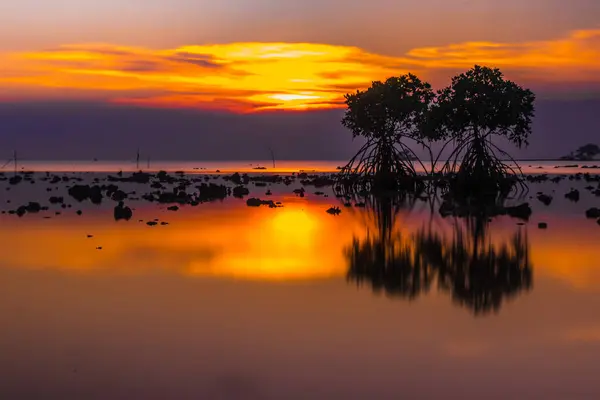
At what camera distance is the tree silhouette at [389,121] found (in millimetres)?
62031

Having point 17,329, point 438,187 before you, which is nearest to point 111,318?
point 17,329

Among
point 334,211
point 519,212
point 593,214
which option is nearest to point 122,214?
point 334,211

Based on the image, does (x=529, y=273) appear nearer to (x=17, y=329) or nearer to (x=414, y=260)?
(x=414, y=260)

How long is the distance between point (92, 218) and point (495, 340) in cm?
2755

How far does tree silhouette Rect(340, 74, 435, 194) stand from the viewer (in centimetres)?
6203

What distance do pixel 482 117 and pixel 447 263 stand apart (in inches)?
1472

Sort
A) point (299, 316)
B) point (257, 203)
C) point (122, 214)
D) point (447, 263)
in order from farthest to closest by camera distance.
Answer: point (257, 203) < point (122, 214) < point (447, 263) < point (299, 316)

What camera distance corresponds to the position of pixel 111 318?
14359mm

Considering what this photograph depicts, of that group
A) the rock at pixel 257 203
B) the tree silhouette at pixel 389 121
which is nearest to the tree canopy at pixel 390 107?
the tree silhouette at pixel 389 121

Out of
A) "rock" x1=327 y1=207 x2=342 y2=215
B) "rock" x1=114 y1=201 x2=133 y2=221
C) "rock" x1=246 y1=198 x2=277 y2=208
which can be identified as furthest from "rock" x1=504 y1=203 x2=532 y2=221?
"rock" x1=114 y1=201 x2=133 y2=221

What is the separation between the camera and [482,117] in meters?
56.9

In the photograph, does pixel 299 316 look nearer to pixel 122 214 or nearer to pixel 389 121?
pixel 122 214

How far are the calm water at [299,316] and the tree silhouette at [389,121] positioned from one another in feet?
109

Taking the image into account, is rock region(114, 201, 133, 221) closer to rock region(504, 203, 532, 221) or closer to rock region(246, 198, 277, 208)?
rock region(246, 198, 277, 208)
